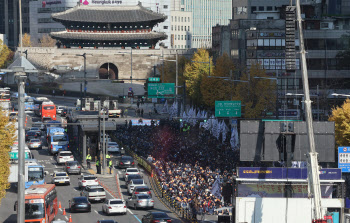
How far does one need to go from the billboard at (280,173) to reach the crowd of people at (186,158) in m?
3.39

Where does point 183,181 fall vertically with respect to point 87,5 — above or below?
below

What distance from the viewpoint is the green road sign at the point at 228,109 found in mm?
78188

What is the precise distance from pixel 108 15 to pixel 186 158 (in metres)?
105

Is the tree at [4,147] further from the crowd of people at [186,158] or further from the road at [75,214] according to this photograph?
the crowd of people at [186,158]

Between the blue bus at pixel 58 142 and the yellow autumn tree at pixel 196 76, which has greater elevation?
the yellow autumn tree at pixel 196 76

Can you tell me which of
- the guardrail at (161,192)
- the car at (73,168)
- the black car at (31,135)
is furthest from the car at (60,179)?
the black car at (31,135)

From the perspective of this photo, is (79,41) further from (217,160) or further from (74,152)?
(217,160)

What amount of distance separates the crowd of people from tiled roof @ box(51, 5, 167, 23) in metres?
73.5

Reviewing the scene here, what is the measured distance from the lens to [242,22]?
11250 centimetres

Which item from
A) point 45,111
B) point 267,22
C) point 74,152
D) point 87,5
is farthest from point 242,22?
point 87,5

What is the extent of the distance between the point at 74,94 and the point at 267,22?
158 feet

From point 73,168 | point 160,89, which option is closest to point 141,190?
point 73,168

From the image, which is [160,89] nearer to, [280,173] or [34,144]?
[34,144]

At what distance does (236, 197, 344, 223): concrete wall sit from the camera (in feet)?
117
